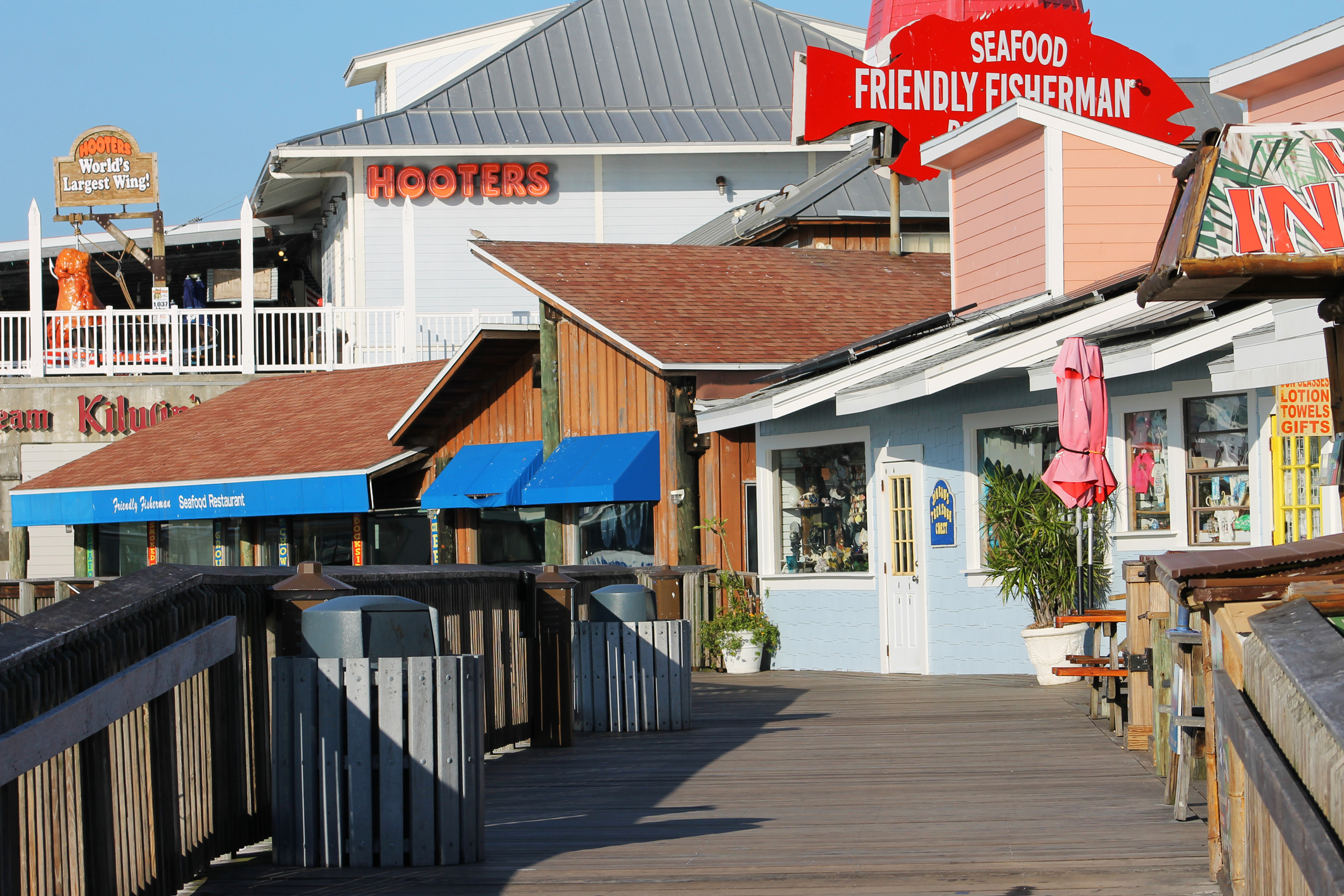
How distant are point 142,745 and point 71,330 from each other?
22.2m

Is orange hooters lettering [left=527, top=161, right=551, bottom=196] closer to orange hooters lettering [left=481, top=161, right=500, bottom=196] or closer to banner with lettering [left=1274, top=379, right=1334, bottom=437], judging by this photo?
Result: orange hooters lettering [left=481, top=161, right=500, bottom=196]

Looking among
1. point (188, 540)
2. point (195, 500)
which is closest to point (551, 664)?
point (195, 500)

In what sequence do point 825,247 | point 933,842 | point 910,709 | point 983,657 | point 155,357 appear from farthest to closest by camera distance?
point 155,357, point 825,247, point 983,657, point 910,709, point 933,842

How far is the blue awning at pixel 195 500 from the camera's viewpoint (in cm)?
1958

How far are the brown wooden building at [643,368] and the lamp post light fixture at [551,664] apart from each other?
6.16 m

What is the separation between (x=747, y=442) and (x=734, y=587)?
61.9 inches

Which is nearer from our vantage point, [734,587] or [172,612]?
[172,612]

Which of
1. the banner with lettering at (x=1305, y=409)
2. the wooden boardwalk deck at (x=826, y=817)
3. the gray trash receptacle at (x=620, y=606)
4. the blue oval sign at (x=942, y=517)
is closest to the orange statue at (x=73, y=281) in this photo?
the blue oval sign at (x=942, y=517)

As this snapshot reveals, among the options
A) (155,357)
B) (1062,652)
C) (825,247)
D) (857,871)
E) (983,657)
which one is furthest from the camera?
(155,357)

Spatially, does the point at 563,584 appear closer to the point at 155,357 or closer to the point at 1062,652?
the point at 1062,652

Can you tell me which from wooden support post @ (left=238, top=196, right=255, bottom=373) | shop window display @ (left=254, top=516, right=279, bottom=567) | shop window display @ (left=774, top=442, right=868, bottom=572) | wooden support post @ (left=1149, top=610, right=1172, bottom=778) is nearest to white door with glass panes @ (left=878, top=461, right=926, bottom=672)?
shop window display @ (left=774, top=442, right=868, bottom=572)

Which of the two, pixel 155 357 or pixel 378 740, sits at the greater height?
pixel 155 357

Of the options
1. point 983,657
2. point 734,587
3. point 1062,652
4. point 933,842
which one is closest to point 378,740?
point 933,842

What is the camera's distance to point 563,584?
9516mm
